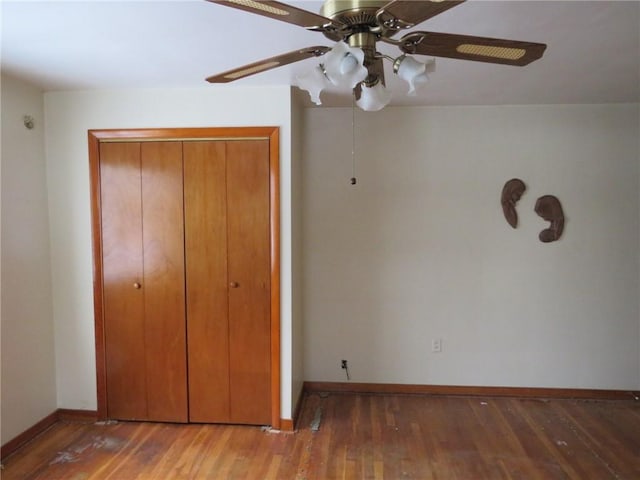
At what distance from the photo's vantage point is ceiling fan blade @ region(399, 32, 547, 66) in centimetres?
114

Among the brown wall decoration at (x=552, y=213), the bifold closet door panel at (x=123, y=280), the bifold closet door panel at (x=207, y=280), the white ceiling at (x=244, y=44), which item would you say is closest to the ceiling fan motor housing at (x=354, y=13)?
the white ceiling at (x=244, y=44)

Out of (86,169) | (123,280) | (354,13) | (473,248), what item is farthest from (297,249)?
(354,13)

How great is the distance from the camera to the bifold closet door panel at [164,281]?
2.70 metres

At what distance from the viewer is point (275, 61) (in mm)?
1334

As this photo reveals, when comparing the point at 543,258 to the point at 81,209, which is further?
the point at 543,258

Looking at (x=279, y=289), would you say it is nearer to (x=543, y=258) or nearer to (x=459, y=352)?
(x=459, y=352)

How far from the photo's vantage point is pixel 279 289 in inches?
105

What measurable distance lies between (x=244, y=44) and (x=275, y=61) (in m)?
0.76

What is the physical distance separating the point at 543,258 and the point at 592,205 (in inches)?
21.5

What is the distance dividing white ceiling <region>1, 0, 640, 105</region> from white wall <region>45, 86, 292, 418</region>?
0.11 meters

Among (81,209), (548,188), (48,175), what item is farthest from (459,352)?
(48,175)

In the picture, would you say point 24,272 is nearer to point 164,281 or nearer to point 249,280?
point 164,281

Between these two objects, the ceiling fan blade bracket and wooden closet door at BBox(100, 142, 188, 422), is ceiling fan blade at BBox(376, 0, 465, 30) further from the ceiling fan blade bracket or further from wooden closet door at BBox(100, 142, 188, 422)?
wooden closet door at BBox(100, 142, 188, 422)

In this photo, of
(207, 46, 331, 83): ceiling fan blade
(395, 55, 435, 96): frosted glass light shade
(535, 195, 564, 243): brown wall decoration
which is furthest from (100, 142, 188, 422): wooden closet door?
(535, 195, 564, 243): brown wall decoration
